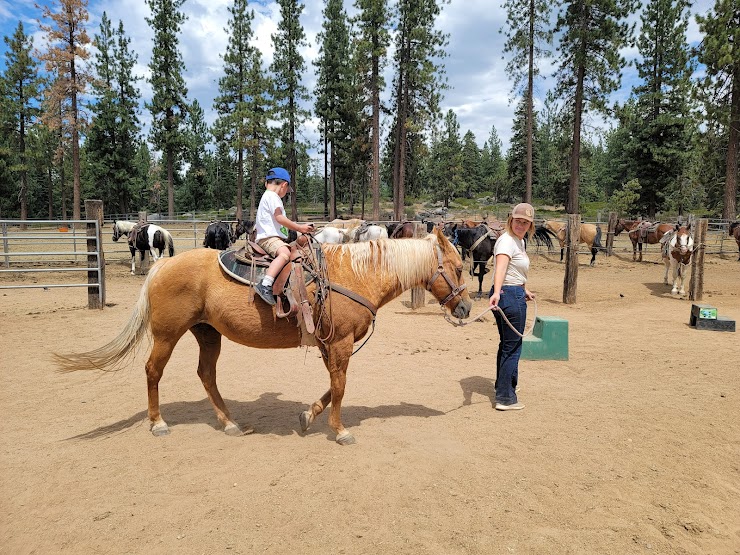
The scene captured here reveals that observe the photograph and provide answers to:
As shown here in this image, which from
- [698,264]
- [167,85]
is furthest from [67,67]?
[698,264]

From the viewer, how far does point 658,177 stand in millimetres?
32844

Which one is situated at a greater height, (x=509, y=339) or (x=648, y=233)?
(x=648, y=233)

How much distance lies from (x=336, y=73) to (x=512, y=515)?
1464 inches

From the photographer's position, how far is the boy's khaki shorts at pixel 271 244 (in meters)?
3.94

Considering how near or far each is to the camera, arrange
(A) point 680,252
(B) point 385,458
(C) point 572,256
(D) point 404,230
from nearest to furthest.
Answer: (B) point 385,458, (C) point 572,256, (A) point 680,252, (D) point 404,230

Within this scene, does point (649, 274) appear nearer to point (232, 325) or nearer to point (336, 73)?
point (232, 325)

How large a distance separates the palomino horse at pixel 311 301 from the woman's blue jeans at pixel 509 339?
2.06ft

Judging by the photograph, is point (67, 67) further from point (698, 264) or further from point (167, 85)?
point (698, 264)

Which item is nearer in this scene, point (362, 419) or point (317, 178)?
point (362, 419)

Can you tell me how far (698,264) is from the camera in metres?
11.1

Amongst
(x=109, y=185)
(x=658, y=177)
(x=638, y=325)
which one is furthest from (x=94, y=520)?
(x=109, y=185)

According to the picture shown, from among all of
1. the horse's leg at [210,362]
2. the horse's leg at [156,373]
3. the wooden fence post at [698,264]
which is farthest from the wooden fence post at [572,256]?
the horse's leg at [156,373]

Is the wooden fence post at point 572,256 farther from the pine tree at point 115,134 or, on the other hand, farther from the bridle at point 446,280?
the pine tree at point 115,134

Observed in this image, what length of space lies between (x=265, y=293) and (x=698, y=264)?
1189 cm
